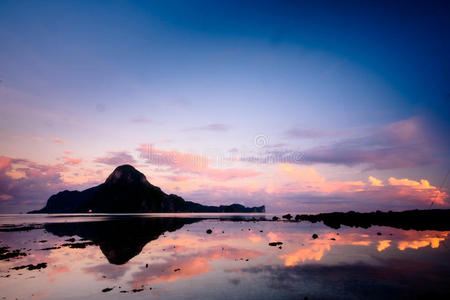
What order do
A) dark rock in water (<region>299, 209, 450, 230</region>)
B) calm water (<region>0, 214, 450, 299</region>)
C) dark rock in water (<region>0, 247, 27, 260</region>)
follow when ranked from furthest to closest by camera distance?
dark rock in water (<region>299, 209, 450, 230</region>)
dark rock in water (<region>0, 247, 27, 260</region>)
calm water (<region>0, 214, 450, 299</region>)

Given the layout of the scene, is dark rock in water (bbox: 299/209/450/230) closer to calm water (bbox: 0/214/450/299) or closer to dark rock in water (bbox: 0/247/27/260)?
calm water (bbox: 0/214/450/299)

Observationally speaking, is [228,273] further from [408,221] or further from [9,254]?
[408,221]

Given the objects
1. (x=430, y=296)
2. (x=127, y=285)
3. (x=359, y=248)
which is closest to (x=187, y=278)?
(x=127, y=285)

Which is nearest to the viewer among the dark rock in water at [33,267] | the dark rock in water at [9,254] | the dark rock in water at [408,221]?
the dark rock in water at [33,267]

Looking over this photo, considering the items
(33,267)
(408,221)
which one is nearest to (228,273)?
(33,267)

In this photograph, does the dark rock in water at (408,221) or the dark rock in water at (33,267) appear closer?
the dark rock in water at (33,267)

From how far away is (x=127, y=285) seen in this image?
22188 millimetres

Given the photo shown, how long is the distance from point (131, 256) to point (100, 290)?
48.9 ft

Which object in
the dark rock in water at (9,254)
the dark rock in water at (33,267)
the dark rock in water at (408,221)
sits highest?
the dark rock in water at (33,267)

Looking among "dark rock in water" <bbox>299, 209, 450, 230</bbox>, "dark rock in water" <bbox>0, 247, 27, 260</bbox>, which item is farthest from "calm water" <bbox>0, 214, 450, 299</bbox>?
"dark rock in water" <bbox>299, 209, 450, 230</bbox>

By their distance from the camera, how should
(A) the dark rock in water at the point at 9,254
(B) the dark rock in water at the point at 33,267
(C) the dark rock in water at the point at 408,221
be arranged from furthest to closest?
(C) the dark rock in water at the point at 408,221
(A) the dark rock in water at the point at 9,254
(B) the dark rock in water at the point at 33,267

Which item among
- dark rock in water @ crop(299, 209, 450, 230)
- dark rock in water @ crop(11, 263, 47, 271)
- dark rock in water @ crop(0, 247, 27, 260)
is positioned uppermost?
dark rock in water @ crop(11, 263, 47, 271)

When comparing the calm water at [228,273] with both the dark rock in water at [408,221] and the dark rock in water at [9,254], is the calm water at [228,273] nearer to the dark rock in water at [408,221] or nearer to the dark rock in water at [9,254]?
the dark rock in water at [9,254]

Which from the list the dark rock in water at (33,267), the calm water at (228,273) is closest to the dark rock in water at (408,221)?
the calm water at (228,273)
